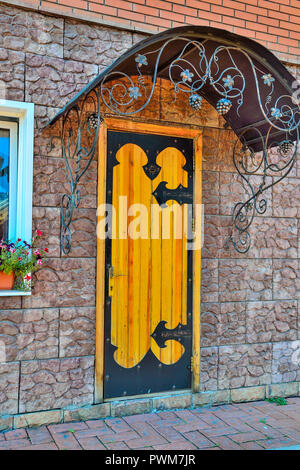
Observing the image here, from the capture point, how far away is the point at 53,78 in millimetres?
3789

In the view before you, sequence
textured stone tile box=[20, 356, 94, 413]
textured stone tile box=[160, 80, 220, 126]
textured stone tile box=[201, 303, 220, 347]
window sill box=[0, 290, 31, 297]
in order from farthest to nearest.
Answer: textured stone tile box=[201, 303, 220, 347] < textured stone tile box=[160, 80, 220, 126] < textured stone tile box=[20, 356, 94, 413] < window sill box=[0, 290, 31, 297]

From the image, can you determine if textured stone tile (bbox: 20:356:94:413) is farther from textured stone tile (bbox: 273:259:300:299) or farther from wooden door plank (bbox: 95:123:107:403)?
textured stone tile (bbox: 273:259:300:299)

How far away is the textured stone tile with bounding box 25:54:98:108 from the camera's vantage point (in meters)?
3.72

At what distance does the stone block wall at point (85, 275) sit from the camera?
3648 millimetres

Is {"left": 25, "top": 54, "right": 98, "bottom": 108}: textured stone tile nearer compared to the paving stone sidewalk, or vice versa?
the paving stone sidewalk

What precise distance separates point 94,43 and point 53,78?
510 millimetres

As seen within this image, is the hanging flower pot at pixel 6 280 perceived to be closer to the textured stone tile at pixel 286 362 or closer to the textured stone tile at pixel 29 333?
the textured stone tile at pixel 29 333

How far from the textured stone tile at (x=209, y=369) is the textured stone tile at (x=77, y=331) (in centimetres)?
113

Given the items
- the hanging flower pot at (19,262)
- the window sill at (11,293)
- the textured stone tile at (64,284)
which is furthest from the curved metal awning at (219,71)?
the window sill at (11,293)

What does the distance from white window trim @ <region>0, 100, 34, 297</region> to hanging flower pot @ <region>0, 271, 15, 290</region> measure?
0.04 metres

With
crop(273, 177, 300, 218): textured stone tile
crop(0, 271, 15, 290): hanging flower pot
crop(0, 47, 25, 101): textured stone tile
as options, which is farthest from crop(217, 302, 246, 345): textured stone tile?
crop(0, 47, 25, 101): textured stone tile

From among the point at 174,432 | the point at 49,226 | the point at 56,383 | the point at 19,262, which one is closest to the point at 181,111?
the point at 49,226

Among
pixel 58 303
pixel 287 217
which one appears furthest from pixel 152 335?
pixel 287 217
